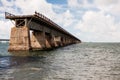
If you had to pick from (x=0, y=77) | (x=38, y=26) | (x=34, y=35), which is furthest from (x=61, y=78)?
(x=34, y=35)

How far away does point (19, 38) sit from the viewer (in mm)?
39531

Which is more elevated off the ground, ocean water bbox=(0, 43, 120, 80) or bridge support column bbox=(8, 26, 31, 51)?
bridge support column bbox=(8, 26, 31, 51)

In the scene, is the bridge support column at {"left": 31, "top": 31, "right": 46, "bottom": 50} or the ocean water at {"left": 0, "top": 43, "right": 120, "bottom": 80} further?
the bridge support column at {"left": 31, "top": 31, "right": 46, "bottom": 50}

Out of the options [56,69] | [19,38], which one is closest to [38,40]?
[19,38]

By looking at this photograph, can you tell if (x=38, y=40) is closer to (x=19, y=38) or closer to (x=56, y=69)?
(x=19, y=38)

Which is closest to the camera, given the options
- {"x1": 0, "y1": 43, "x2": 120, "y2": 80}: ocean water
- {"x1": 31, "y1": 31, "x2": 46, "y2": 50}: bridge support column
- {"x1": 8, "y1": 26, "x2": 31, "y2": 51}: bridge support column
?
{"x1": 0, "y1": 43, "x2": 120, "y2": 80}: ocean water

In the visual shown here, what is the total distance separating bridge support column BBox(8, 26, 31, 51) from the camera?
3897 cm

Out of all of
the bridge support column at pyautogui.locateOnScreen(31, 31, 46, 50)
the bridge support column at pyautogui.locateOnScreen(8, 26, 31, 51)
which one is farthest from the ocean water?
the bridge support column at pyautogui.locateOnScreen(31, 31, 46, 50)

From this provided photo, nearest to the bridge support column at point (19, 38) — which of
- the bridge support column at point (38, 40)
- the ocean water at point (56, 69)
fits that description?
the ocean water at point (56, 69)

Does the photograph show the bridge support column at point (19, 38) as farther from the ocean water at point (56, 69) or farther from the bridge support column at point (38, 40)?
the bridge support column at point (38, 40)

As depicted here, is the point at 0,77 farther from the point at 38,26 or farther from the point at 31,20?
the point at 38,26

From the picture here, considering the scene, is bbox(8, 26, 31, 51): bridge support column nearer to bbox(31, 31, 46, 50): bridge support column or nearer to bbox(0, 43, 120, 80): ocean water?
bbox(0, 43, 120, 80): ocean water

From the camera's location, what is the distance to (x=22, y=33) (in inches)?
1555

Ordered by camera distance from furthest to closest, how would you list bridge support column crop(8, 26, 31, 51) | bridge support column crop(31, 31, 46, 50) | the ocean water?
bridge support column crop(31, 31, 46, 50)
bridge support column crop(8, 26, 31, 51)
the ocean water
